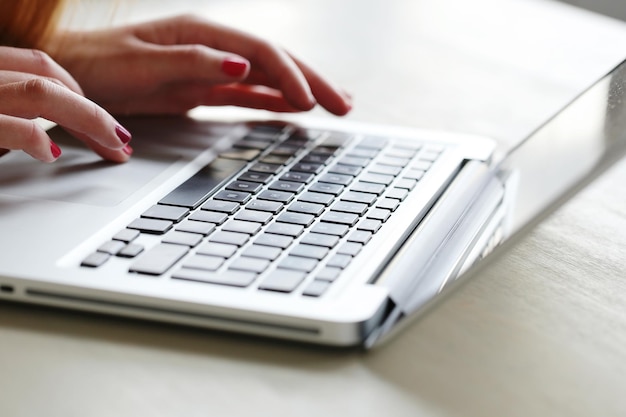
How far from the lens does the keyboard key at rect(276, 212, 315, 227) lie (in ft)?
1.88

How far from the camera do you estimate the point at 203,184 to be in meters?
0.65

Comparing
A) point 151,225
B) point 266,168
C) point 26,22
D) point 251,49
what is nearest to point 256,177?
point 266,168

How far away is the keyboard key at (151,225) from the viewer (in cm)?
55

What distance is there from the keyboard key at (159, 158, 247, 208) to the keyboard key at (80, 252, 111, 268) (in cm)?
10

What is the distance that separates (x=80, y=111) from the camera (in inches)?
25.8

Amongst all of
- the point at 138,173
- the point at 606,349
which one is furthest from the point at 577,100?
the point at 138,173

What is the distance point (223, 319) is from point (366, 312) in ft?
0.24

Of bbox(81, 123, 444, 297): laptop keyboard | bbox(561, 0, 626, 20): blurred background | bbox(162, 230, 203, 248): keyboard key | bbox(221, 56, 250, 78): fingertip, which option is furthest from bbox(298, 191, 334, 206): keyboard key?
bbox(561, 0, 626, 20): blurred background

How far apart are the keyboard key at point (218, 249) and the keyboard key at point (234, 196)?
8cm

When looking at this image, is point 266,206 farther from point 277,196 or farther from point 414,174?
point 414,174

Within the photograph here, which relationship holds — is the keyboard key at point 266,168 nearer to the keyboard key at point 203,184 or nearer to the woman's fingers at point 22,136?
the keyboard key at point 203,184

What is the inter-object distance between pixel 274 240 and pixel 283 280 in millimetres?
61

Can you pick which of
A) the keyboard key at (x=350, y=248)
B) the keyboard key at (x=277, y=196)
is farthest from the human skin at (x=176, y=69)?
the keyboard key at (x=350, y=248)

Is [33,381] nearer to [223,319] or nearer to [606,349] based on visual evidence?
[223,319]
